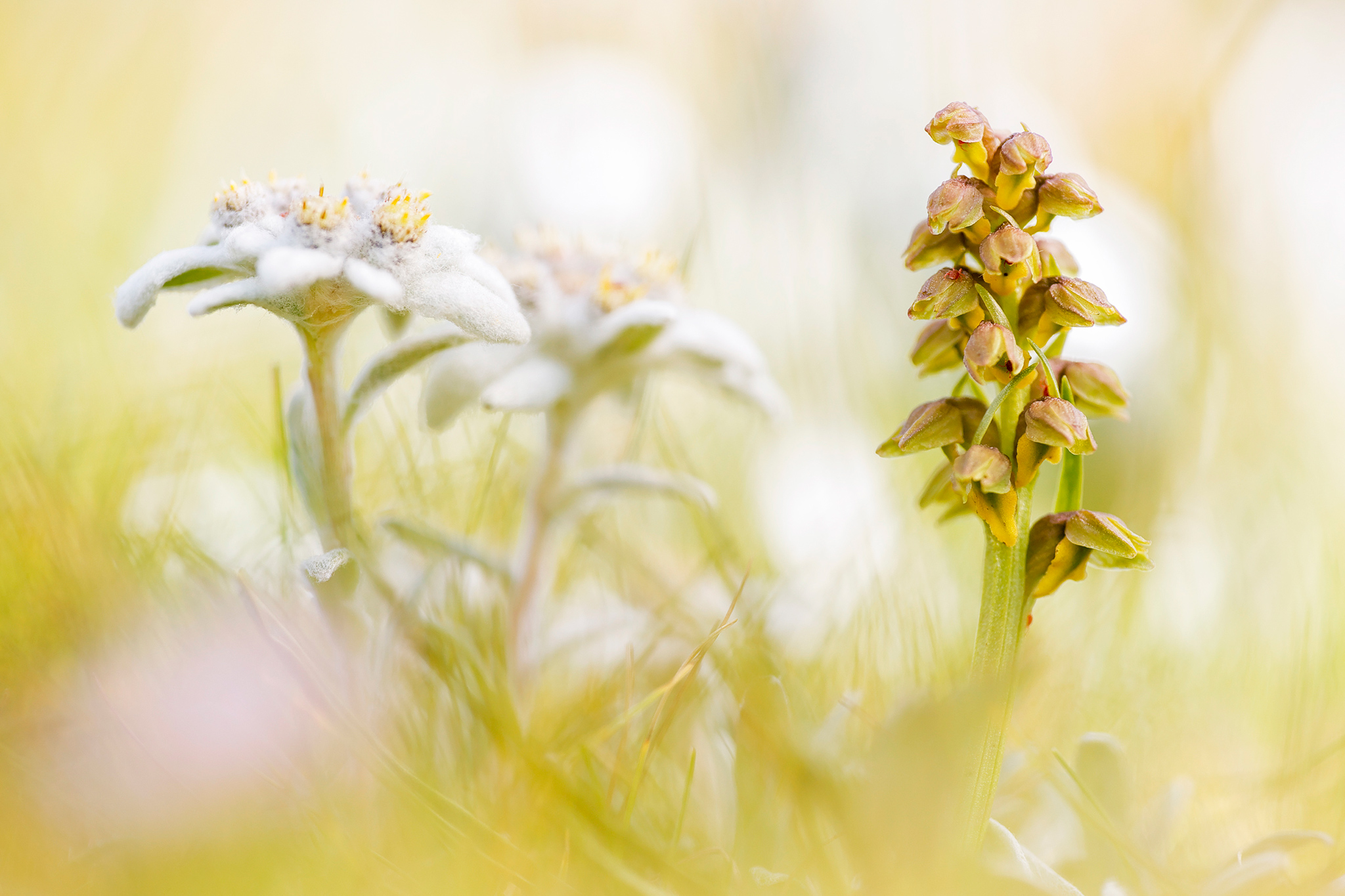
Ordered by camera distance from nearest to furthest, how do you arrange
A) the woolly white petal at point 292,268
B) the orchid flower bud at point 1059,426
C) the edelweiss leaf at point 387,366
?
the orchid flower bud at point 1059,426 < the woolly white petal at point 292,268 < the edelweiss leaf at point 387,366

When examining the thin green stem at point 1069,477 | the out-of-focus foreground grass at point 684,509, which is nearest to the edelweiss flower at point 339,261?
the out-of-focus foreground grass at point 684,509

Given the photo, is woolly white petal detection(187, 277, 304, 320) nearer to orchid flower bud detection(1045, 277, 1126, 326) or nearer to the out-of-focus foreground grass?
the out-of-focus foreground grass

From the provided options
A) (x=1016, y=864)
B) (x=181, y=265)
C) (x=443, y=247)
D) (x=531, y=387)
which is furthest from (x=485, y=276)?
(x=1016, y=864)

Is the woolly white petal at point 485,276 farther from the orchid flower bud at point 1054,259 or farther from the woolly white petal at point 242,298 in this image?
the orchid flower bud at point 1054,259

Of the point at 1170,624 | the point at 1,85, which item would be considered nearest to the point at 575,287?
the point at 1170,624

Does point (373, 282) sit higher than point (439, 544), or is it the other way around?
point (373, 282)

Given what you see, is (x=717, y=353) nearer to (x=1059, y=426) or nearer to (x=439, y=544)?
(x=439, y=544)

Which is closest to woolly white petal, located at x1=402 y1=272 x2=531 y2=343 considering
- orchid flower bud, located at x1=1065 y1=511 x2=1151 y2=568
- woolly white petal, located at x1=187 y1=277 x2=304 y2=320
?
woolly white petal, located at x1=187 y1=277 x2=304 y2=320
